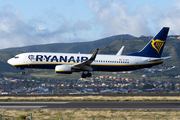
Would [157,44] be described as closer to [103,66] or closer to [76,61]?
[103,66]

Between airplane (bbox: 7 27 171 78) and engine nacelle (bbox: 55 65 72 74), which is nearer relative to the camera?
engine nacelle (bbox: 55 65 72 74)

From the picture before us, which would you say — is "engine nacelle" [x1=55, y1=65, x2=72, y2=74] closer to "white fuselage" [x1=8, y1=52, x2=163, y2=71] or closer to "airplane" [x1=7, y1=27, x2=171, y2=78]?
"airplane" [x1=7, y1=27, x2=171, y2=78]

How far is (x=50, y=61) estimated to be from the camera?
2232 inches

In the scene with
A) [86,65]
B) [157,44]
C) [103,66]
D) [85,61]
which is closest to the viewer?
[85,61]

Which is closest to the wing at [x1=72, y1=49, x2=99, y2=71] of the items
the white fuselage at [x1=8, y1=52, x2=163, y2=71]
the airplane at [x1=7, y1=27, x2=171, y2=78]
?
the airplane at [x1=7, y1=27, x2=171, y2=78]

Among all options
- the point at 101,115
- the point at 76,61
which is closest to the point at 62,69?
the point at 76,61

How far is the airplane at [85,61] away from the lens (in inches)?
2228

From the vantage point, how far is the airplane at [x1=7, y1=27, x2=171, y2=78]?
56.6m

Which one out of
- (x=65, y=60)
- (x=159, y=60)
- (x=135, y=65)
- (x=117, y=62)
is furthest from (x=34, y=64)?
(x=159, y=60)

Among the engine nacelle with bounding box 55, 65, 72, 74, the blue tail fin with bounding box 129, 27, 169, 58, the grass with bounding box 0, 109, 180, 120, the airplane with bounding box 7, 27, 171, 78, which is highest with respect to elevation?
the blue tail fin with bounding box 129, 27, 169, 58

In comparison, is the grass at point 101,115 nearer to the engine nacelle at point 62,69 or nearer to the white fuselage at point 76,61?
the engine nacelle at point 62,69

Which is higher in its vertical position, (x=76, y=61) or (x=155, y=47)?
(x=155, y=47)

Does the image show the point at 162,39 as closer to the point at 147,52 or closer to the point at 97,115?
the point at 147,52

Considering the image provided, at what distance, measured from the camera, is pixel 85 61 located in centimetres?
5484
